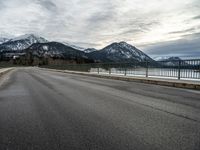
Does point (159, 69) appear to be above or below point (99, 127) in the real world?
above

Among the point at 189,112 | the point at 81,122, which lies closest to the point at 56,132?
the point at 81,122

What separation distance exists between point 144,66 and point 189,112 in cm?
1777

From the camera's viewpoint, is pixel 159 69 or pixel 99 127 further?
pixel 159 69

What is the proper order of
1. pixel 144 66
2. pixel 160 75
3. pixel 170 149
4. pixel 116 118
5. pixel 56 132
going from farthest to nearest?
1. pixel 144 66
2. pixel 160 75
3. pixel 116 118
4. pixel 56 132
5. pixel 170 149

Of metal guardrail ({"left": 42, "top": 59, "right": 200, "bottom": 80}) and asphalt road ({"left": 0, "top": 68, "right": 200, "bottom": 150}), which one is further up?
metal guardrail ({"left": 42, "top": 59, "right": 200, "bottom": 80})

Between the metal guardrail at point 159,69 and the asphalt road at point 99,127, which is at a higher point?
the metal guardrail at point 159,69

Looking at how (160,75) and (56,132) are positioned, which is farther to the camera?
(160,75)

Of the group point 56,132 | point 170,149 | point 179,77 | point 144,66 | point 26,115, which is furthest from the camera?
point 144,66

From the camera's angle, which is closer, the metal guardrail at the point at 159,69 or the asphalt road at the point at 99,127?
the asphalt road at the point at 99,127

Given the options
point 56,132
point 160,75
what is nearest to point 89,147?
point 56,132

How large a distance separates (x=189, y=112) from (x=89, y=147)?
3972 millimetres

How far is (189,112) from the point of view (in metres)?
7.55

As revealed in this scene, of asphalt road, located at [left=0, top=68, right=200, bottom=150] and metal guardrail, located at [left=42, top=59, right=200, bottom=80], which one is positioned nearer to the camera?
asphalt road, located at [left=0, top=68, right=200, bottom=150]

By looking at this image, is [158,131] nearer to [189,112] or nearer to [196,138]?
[196,138]
